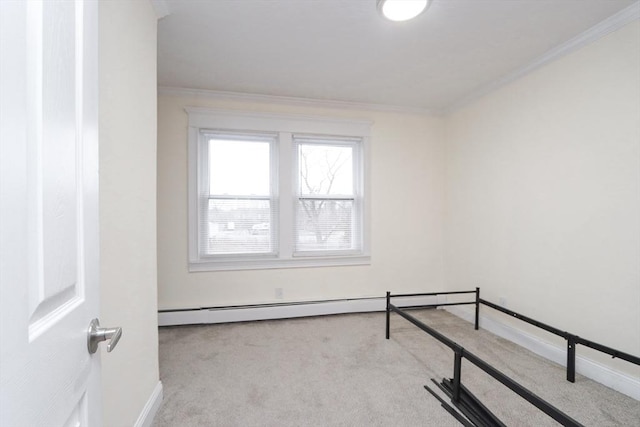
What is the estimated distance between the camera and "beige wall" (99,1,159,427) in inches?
47.3

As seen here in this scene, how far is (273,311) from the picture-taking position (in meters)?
3.30

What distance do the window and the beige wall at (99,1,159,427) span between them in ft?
4.86

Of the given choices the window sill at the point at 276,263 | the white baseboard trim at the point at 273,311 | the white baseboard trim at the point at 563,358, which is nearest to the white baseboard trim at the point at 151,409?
the white baseboard trim at the point at 273,311

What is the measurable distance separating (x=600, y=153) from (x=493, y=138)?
1043mm

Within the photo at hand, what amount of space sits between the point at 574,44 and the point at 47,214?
336 cm

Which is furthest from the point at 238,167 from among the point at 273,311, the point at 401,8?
the point at 401,8

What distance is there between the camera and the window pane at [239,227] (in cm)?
327

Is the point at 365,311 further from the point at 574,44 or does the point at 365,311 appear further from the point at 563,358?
the point at 574,44

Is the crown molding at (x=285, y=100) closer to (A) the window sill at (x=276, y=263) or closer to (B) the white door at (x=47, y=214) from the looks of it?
(A) the window sill at (x=276, y=263)

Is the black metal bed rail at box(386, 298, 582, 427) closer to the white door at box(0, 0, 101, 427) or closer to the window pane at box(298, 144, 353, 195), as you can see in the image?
the white door at box(0, 0, 101, 427)

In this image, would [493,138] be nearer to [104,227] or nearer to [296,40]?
[296,40]

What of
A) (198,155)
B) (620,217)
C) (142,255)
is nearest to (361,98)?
(198,155)

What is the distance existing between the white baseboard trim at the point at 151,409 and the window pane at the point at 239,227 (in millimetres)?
1632

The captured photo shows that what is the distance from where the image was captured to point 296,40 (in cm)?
227
